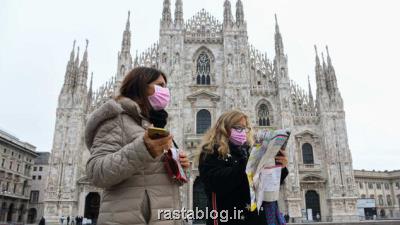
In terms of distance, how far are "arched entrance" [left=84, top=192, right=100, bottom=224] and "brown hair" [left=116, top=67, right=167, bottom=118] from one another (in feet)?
84.1

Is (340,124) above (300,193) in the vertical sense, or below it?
above

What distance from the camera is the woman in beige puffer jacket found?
2162mm

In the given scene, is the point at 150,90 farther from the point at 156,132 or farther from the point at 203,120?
the point at 203,120

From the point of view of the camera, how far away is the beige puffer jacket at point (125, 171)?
2.16 metres

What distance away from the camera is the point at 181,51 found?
96.7 ft

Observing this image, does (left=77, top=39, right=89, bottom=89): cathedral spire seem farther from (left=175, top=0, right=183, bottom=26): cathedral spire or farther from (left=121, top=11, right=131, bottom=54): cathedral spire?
(left=175, top=0, right=183, bottom=26): cathedral spire

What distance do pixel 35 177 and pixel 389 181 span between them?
61.9 metres

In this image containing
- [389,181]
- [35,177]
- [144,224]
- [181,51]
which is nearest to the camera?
[144,224]

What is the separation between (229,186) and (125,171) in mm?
1602

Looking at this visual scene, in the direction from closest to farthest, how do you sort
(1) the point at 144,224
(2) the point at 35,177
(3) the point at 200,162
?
(1) the point at 144,224, (3) the point at 200,162, (2) the point at 35,177

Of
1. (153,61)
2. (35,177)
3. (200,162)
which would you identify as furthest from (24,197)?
(200,162)

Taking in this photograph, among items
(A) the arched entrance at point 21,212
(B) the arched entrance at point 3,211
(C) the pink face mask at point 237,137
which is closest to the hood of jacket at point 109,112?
(C) the pink face mask at point 237,137

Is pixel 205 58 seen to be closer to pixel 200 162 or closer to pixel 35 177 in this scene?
pixel 200 162

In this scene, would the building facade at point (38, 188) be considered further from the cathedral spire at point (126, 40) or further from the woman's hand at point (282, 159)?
the woman's hand at point (282, 159)
